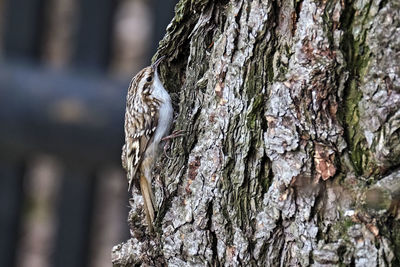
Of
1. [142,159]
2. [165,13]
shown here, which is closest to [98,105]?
[165,13]

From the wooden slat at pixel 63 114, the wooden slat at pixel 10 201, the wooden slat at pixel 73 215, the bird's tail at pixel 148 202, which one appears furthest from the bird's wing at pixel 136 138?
the wooden slat at pixel 10 201

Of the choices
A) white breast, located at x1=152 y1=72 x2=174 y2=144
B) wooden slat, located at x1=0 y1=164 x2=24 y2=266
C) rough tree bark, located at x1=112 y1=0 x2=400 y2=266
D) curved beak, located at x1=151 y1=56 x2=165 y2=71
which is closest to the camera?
rough tree bark, located at x1=112 y1=0 x2=400 y2=266

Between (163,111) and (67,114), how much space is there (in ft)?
7.32

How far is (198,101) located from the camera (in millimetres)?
2754

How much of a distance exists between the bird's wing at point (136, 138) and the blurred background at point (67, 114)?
61.6 inches

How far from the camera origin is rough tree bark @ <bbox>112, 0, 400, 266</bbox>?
7.75ft

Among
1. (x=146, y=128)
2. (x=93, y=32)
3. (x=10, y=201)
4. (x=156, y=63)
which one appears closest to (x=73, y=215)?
(x=10, y=201)

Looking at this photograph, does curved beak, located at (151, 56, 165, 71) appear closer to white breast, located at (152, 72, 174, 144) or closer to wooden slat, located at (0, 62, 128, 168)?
white breast, located at (152, 72, 174, 144)

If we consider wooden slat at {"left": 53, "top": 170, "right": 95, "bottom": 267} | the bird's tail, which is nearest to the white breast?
the bird's tail

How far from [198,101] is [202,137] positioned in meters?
0.14

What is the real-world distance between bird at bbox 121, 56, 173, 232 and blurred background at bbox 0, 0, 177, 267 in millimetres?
1539

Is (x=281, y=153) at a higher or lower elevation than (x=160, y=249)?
higher

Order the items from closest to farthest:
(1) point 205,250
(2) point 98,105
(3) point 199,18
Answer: (1) point 205,250
(3) point 199,18
(2) point 98,105

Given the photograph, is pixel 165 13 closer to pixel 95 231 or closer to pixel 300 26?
pixel 95 231
